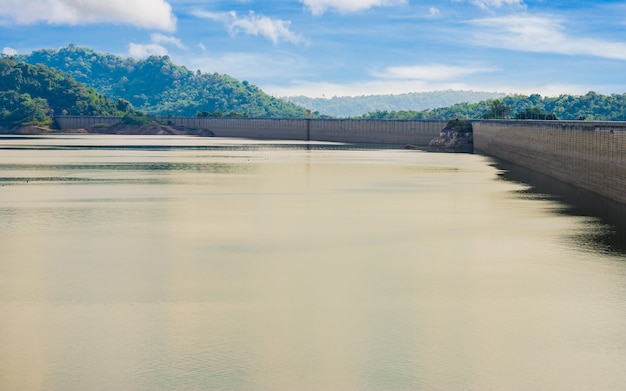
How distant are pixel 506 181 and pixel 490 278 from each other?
48.0m

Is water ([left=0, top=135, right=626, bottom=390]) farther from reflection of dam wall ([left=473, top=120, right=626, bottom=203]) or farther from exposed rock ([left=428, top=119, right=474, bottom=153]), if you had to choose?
exposed rock ([left=428, top=119, right=474, bottom=153])

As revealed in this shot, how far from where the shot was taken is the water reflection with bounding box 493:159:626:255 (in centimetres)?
3944

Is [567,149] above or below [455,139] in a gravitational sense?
above

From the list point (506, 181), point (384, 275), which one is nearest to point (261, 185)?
point (506, 181)

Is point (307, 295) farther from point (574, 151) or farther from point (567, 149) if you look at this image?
point (567, 149)

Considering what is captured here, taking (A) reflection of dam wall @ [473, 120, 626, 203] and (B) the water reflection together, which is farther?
(A) reflection of dam wall @ [473, 120, 626, 203]

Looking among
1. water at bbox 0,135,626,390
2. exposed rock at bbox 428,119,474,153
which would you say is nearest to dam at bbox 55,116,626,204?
exposed rock at bbox 428,119,474,153

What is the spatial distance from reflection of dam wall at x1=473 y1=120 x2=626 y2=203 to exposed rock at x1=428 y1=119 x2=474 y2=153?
29.8 meters

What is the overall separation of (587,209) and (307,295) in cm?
3125

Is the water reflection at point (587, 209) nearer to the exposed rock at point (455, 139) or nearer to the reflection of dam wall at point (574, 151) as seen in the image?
the reflection of dam wall at point (574, 151)

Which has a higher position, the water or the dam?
the dam

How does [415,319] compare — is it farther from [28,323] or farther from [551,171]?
[551,171]

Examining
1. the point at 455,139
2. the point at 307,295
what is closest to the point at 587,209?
the point at 307,295

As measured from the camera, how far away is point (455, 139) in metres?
156
